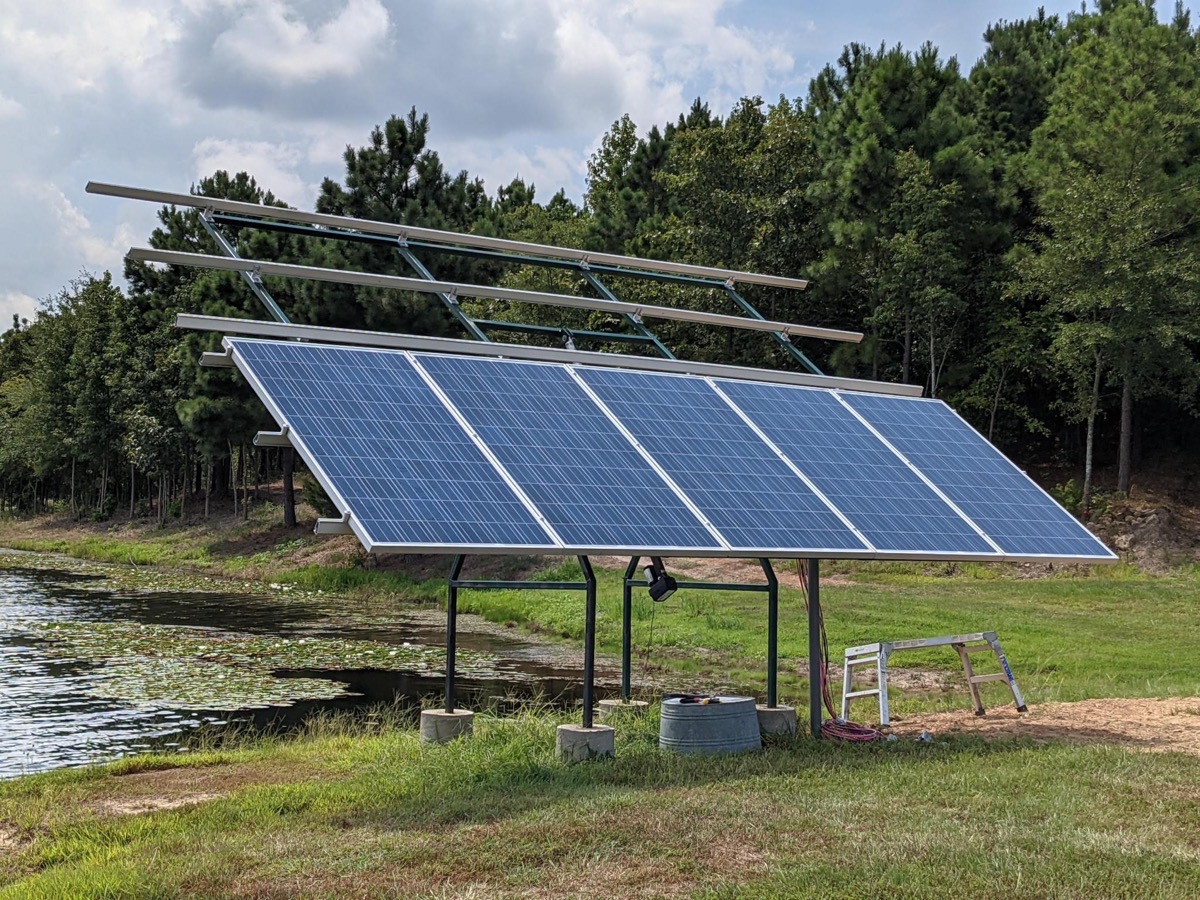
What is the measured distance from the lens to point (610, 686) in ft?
72.4

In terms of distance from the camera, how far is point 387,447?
11.6 metres

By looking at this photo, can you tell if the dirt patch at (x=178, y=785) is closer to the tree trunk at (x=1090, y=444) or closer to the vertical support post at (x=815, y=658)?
the vertical support post at (x=815, y=658)

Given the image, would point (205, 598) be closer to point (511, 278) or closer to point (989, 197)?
point (511, 278)

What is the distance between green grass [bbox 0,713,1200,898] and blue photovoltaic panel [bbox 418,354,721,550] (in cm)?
234

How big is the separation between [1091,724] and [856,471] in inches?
169

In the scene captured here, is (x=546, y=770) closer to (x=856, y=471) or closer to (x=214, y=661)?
(x=856, y=471)

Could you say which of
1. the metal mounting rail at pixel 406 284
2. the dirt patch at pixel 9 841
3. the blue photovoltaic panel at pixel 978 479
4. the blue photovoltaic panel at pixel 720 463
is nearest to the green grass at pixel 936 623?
the blue photovoltaic panel at pixel 978 479

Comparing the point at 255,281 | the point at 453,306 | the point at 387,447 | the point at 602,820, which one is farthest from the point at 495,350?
the point at 602,820

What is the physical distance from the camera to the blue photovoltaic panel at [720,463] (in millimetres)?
12664

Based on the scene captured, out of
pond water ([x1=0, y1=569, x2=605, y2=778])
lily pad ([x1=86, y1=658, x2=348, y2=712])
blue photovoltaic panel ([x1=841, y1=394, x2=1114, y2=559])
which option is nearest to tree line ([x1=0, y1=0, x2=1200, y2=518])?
pond water ([x1=0, y1=569, x2=605, y2=778])

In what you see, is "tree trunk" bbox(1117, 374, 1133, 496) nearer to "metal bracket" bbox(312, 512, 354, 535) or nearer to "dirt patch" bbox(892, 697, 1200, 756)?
"dirt patch" bbox(892, 697, 1200, 756)

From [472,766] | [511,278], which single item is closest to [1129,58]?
[511,278]

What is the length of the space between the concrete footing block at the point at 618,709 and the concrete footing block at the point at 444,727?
172 cm

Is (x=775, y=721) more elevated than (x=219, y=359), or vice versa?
(x=219, y=359)
